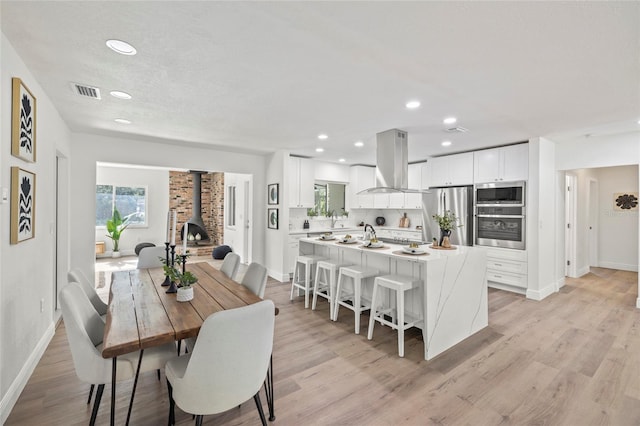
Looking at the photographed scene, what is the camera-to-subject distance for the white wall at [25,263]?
1.88 metres

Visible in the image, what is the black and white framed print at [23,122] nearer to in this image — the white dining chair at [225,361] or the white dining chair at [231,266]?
the white dining chair at [231,266]

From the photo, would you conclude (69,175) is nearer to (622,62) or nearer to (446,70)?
(446,70)

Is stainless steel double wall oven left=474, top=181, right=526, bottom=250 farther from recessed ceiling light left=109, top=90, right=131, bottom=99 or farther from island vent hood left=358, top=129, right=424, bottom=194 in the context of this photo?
recessed ceiling light left=109, top=90, right=131, bottom=99

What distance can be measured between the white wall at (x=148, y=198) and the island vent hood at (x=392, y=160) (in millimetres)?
6949

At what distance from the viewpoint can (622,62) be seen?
2129mm

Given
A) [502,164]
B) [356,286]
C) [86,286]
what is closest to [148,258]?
[86,286]

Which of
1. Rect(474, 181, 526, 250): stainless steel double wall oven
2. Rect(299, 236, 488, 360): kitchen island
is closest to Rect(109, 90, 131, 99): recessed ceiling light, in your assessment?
Rect(299, 236, 488, 360): kitchen island

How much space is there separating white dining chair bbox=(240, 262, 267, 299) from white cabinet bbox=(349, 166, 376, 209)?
4716 millimetres

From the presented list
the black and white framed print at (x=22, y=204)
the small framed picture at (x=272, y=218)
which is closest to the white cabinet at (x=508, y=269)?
the small framed picture at (x=272, y=218)

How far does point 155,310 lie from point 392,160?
316cm

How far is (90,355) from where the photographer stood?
5.33 ft

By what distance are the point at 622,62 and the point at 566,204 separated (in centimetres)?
403

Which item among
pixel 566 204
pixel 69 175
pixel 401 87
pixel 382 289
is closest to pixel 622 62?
pixel 401 87

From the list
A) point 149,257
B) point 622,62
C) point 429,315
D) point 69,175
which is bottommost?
point 429,315
